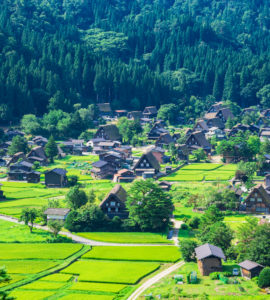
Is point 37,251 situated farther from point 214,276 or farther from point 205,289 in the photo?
point 205,289

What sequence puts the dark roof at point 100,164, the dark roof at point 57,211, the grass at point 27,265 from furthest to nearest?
the dark roof at point 100,164 → the dark roof at point 57,211 → the grass at point 27,265

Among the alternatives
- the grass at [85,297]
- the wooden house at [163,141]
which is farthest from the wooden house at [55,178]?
the grass at [85,297]

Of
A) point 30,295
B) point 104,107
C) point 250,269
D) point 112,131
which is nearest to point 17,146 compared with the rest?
point 112,131

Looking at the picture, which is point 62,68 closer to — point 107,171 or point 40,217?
point 107,171

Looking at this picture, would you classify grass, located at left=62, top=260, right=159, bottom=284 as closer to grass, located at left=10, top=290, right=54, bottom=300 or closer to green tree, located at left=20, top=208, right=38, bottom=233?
grass, located at left=10, top=290, right=54, bottom=300

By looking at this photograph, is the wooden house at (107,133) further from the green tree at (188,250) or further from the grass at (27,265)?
the green tree at (188,250)

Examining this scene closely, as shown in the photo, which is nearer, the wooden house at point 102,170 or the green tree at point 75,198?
the green tree at point 75,198

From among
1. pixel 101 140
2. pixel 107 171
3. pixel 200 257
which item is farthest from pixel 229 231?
pixel 101 140

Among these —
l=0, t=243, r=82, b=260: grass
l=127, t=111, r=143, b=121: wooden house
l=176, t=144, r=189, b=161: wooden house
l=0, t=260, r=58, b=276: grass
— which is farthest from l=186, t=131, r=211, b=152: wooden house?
l=0, t=260, r=58, b=276: grass
